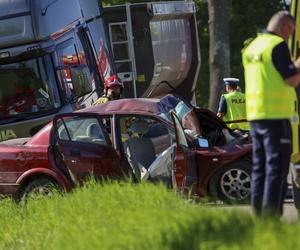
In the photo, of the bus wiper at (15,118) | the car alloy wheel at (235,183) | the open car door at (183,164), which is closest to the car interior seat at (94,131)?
the open car door at (183,164)

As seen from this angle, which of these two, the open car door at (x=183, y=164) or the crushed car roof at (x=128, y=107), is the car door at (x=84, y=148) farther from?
the open car door at (x=183, y=164)

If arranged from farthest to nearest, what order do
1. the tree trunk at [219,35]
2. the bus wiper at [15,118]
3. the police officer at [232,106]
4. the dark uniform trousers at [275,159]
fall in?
the tree trunk at [219,35] < the bus wiper at [15,118] < the police officer at [232,106] < the dark uniform trousers at [275,159]

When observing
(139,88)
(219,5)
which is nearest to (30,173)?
(139,88)

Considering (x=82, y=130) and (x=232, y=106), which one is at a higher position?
(x=82, y=130)

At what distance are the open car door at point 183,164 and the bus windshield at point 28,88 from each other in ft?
17.6

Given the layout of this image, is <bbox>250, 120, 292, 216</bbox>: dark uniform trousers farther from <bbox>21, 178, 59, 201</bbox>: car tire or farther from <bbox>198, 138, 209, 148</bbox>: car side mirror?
<bbox>21, 178, 59, 201</bbox>: car tire

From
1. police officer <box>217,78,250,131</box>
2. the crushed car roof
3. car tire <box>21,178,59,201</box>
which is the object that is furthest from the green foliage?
car tire <box>21,178,59,201</box>

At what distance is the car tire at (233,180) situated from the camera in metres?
10.9

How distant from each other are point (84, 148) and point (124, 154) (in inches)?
19.8

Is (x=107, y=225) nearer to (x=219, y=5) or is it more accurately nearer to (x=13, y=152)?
(x=13, y=152)

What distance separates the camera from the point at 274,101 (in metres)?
7.14

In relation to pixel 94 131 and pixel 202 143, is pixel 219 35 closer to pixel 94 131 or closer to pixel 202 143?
pixel 202 143

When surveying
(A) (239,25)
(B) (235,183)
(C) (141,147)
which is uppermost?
(C) (141,147)

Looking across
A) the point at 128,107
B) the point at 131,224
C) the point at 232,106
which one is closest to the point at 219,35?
the point at 232,106
